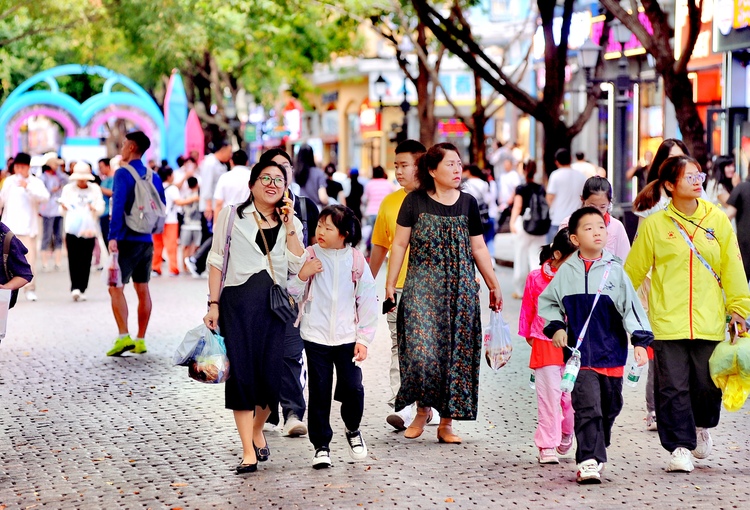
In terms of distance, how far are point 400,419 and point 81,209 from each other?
8789 mm

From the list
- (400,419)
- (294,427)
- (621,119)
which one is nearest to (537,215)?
(621,119)

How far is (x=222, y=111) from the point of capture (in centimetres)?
4525

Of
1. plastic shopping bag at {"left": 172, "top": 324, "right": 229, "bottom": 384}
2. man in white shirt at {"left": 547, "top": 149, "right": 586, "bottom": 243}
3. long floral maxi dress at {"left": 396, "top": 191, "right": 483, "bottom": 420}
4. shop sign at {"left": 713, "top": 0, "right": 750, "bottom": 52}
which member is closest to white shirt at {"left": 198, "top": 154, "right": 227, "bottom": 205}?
man in white shirt at {"left": 547, "top": 149, "right": 586, "bottom": 243}

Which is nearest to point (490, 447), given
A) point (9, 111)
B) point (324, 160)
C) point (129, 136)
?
point (129, 136)

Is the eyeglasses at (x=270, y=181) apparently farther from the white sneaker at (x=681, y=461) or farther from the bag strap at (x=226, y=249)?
the white sneaker at (x=681, y=461)

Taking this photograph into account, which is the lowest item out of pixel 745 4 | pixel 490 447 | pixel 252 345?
pixel 490 447

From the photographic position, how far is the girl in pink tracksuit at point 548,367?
719 cm

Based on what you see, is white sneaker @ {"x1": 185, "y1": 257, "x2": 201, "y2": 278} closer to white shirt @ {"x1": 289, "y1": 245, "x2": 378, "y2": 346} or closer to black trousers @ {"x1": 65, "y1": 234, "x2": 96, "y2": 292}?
black trousers @ {"x1": 65, "y1": 234, "x2": 96, "y2": 292}

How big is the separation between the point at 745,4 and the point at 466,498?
53.4 ft

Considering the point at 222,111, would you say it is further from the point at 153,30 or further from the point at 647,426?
the point at 647,426

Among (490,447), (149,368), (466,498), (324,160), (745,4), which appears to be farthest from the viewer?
(324,160)

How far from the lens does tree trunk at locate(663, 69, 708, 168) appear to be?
15.8 m

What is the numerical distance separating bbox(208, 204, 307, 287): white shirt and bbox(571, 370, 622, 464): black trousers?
1581 millimetres

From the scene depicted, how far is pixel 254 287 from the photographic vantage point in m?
6.88
